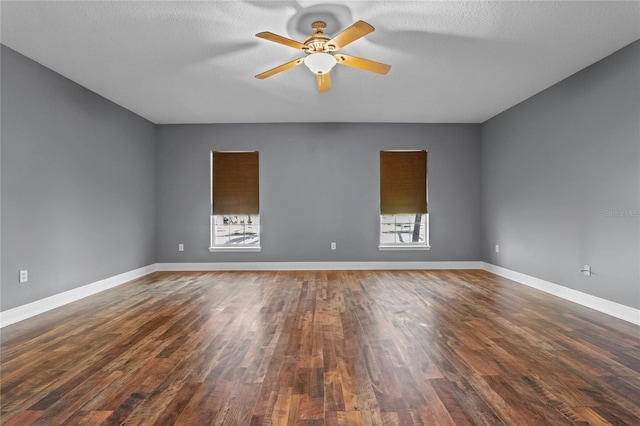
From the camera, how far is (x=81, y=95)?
4.50 meters

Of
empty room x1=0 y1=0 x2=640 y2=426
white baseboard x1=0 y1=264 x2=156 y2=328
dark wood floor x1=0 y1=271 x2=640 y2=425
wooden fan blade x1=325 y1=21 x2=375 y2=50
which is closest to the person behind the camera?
dark wood floor x1=0 y1=271 x2=640 y2=425

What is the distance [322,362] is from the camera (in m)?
2.41

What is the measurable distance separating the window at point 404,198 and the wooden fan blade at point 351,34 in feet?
12.4

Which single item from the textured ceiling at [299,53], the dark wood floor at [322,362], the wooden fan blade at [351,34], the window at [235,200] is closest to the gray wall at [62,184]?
the textured ceiling at [299,53]

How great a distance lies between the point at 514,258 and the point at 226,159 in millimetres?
5318

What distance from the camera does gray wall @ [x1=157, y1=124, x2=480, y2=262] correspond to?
21.3 feet

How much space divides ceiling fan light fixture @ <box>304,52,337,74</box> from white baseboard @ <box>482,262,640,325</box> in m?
3.79

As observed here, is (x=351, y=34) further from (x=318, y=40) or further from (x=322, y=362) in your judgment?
(x=322, y=362)

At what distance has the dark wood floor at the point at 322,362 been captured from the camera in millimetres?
1816

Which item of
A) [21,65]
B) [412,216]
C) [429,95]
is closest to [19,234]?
[21,65]

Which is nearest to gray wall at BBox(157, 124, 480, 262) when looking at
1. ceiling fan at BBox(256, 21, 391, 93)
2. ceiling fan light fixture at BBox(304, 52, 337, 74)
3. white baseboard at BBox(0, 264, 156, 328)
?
white baseboard at BBox(0, 264, 156, 328)

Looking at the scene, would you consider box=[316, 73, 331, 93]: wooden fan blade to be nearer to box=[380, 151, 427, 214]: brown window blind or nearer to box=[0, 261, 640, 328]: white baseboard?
box=[380, 151, 427, 214]: brown window blind

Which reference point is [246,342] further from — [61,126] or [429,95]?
[429,95]

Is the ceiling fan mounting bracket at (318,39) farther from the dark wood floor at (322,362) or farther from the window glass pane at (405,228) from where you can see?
the window glass pane at (405,228)
